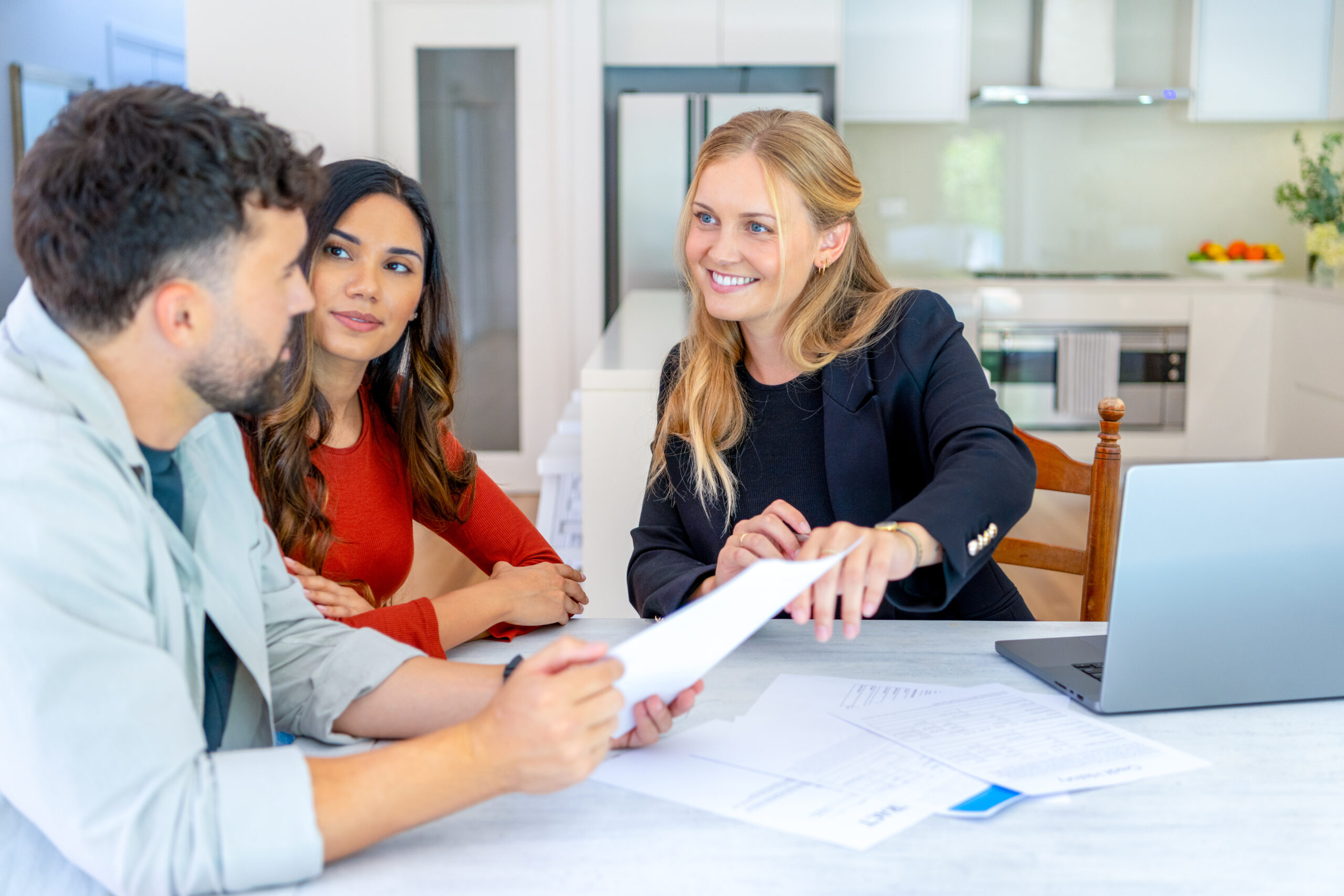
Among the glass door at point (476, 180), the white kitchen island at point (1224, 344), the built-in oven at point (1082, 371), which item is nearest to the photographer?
the white kitchen island at point (1224, 344)

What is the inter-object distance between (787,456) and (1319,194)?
4198 mm

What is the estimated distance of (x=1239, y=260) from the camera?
16.6ft

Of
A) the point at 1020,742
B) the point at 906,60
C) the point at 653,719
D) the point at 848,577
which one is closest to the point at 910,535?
the point at 848,577

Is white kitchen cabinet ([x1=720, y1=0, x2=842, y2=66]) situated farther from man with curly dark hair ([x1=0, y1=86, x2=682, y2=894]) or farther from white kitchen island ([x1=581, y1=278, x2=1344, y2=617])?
man with curly dark hair ([x1=0, y1=86, x2=682, y2=894])

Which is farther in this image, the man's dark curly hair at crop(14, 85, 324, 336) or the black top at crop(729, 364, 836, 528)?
the black top at crop(729, 364, 836, 528)

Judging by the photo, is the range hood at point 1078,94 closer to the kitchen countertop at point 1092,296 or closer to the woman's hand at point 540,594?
the kitchen countertop at point 1092,296

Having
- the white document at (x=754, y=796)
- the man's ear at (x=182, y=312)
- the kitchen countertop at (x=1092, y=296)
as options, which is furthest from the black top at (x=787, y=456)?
the kitchen countertop at (x=1092, y=296)

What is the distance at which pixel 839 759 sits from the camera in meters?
0.97

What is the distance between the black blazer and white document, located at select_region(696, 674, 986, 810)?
12.5 inches

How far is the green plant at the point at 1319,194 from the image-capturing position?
475cm

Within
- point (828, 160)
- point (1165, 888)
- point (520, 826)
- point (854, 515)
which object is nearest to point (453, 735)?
point (520, 826)

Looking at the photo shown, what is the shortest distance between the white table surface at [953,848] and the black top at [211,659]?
0.69 feet

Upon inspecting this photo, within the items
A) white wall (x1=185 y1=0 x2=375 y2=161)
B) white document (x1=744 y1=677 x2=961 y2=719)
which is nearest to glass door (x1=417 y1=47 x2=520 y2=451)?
white wall (x1=185 y1=0 x2=375 y2=161)

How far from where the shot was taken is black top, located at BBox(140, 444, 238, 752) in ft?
3.02
